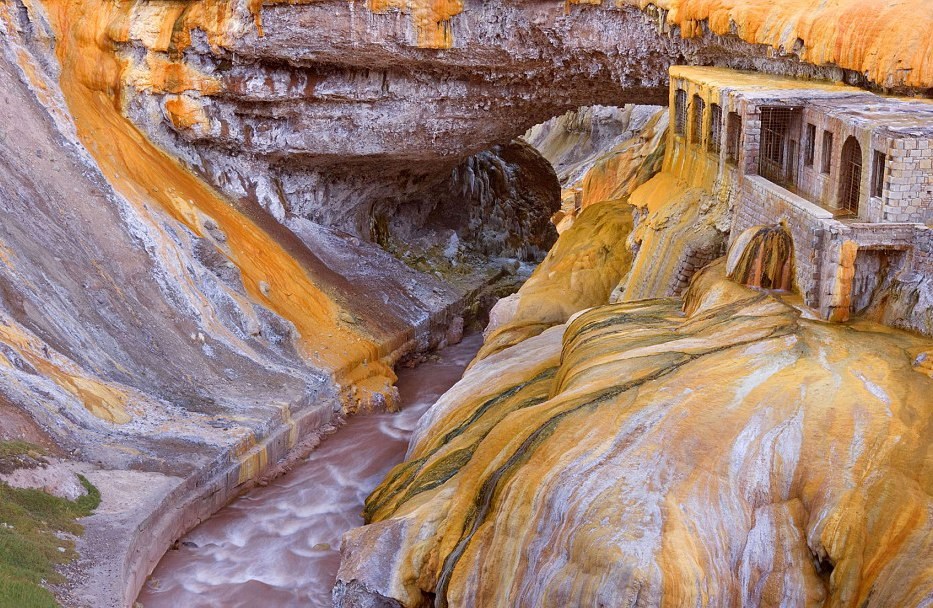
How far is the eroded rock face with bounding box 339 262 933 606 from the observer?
9.16 m

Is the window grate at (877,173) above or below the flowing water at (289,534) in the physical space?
above

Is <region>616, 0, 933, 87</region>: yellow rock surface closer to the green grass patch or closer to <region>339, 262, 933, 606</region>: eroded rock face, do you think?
<region>339, 262, 933, 606</region>: eroded rock face

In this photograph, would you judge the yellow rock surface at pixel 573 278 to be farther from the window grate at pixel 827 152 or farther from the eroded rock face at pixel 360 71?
the window grate at pixel 827 152

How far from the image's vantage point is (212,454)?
1430 cm

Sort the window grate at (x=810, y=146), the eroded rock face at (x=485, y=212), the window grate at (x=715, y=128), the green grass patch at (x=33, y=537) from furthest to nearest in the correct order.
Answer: the eroded rock face at (x=485, y=212), the window grate at (x=715, y=128), the window grate at (x=810, y=146), the green grass patch at (x=33, y=537)

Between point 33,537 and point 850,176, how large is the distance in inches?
395

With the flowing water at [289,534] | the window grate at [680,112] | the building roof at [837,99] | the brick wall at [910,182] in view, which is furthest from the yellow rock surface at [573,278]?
the brick wall at [910,182]

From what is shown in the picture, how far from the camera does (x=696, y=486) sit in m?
9.77

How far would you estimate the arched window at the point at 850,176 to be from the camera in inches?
512

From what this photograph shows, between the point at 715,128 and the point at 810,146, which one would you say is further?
the point at 715,128

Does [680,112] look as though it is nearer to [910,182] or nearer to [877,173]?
[877,173]

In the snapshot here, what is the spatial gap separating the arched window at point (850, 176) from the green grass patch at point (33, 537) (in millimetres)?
9482

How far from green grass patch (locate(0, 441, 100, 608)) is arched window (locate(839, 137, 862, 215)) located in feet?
31.1

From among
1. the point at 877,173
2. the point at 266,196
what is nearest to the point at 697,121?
the point at 877,173
